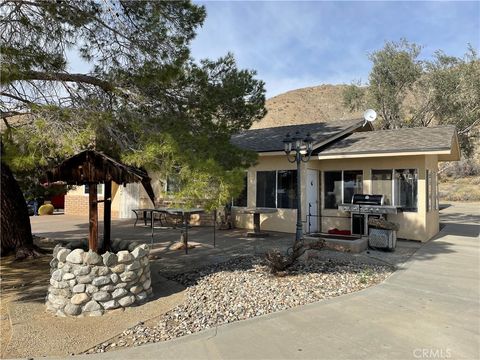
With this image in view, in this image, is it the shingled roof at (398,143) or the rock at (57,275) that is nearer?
the rock at (57,275)

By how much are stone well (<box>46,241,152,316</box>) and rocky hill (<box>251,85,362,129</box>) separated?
2404 inches

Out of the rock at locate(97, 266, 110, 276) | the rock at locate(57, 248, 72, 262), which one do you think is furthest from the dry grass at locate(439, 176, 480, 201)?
the rock at locate(57, 248, 72, 262)

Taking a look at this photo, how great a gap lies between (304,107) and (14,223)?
235 feet

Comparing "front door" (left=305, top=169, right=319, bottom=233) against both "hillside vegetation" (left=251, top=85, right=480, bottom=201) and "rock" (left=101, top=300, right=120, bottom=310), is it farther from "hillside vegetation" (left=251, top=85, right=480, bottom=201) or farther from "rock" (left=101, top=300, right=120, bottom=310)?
"hillside vegetation" (left=251, top=85, right=480, bottom=201)

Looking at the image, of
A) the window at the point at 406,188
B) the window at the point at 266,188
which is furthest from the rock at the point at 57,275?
the window at the point at 406,188

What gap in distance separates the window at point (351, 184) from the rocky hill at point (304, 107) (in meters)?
53.5

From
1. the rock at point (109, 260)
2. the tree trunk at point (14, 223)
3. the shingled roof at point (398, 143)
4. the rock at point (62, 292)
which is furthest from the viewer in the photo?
the shingled roof at point (398, 143)

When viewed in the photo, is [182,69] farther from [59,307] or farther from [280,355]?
[280,355]

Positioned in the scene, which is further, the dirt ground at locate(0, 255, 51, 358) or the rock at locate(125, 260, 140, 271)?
the rock at locate(125, 260, 140, 271)

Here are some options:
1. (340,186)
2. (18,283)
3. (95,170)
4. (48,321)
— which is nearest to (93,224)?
(95,170)

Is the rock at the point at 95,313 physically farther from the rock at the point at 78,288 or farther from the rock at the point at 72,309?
the rock at the point at 78,288

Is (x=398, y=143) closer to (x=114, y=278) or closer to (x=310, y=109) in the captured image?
(x=114, y=278)

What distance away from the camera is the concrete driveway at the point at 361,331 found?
3.99m

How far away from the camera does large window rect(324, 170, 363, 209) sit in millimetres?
12676
